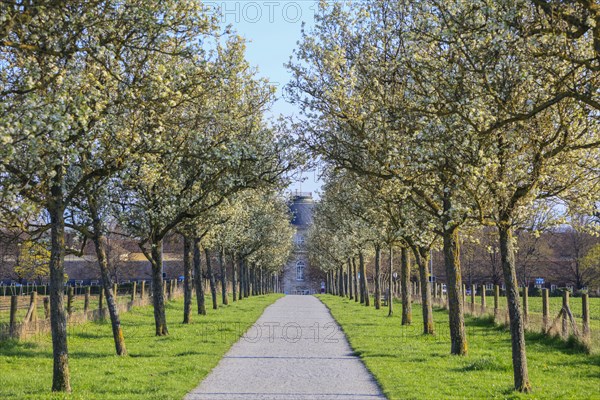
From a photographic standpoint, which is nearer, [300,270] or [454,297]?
[454,297]

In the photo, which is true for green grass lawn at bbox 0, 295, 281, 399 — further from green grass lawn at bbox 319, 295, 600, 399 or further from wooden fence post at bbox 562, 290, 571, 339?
wooden fence post at bbox 562, 290, 571, 339

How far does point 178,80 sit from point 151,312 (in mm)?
25429

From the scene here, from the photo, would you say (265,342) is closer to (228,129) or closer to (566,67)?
(228,129)

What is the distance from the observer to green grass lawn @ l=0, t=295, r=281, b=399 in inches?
561

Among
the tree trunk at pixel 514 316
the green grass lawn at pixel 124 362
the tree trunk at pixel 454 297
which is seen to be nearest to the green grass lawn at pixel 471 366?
the tree trunk at pixel 514 316

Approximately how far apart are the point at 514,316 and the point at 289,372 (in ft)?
17.5

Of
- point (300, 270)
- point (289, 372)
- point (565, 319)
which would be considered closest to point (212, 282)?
point (565, 319)

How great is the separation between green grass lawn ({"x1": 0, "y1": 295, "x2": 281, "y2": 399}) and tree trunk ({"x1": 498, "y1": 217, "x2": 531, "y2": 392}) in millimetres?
6497

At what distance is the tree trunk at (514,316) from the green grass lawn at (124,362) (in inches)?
256

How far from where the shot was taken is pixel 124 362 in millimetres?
18484

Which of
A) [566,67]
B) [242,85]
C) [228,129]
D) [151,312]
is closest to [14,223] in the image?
[228,129]

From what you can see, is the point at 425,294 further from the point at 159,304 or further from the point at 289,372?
the point at 289,372

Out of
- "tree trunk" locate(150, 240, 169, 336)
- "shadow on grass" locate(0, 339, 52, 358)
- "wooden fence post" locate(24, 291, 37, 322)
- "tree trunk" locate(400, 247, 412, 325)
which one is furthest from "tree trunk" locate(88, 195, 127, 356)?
"tree trunk" locate(400, 247, 412, 325)

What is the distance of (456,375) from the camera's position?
16250mm
